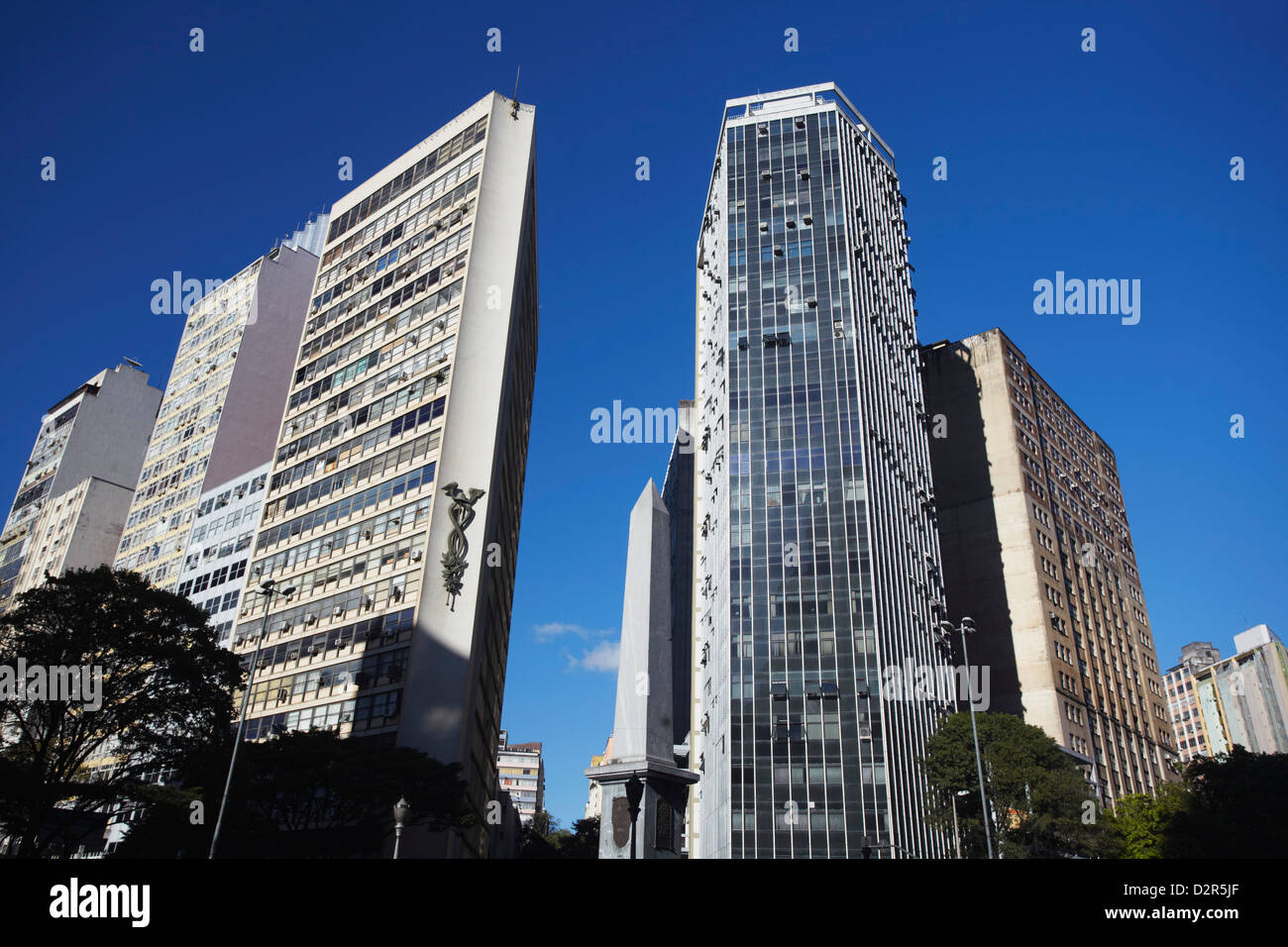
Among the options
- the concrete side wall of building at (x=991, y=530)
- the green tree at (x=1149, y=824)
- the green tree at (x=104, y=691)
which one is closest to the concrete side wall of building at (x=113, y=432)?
the green tree at (x=104, y=691)

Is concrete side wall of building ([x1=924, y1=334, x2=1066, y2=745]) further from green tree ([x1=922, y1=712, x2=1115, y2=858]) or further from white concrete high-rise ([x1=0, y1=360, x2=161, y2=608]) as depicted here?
white concrete high-rise ([x1=0, y1=360, x2=161, y2=608])

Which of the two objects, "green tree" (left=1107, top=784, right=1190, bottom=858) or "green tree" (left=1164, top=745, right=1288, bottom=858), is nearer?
"green tree" (left=1164, top=745, right=1288, bottom=858)

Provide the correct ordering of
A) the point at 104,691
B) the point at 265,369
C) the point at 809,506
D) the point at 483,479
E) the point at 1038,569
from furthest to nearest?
the point at 1038,569 → the point at 265,369 → the point at 809,506 → the point at 483,479 → the point at 104,691

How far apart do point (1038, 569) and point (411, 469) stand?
6511 centimetres

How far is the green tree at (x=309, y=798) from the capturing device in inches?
1444

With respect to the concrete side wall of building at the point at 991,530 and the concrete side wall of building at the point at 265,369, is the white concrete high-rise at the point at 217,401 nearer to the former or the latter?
the concrete side wall of building at the point at 265,369

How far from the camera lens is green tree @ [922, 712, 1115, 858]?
51.0 meters

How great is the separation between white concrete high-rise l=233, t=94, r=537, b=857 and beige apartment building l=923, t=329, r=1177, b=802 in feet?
160

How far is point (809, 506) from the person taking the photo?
7038 centimetres

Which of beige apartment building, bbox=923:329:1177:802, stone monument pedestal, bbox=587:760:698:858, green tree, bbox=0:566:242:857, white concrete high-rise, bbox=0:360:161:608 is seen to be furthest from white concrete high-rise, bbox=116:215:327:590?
beige apartment building, bbox=923:329:1177:802

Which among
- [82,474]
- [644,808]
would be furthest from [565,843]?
[644,808]

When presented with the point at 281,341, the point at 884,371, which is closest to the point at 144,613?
the point at 281,341

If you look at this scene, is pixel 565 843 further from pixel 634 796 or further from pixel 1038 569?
pixel 634 796

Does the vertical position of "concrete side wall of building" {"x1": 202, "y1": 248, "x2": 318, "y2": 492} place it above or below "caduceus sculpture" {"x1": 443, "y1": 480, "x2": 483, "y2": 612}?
above
